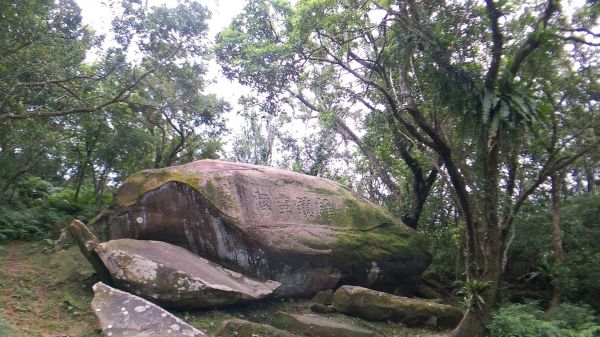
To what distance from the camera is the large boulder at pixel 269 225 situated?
9852 mm

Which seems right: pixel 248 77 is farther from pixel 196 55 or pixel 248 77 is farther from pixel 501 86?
pixel 501 86

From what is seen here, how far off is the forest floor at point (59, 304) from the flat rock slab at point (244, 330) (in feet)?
1.31

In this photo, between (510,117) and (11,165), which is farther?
(11,165)

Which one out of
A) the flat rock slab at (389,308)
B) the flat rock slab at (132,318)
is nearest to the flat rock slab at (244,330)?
the flat rock slab at (132,318)

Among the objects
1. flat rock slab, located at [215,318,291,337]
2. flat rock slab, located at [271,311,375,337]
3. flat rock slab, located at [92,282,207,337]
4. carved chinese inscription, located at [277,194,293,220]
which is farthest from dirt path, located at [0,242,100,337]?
carved chinese inscription, located at [277,194,293,220]

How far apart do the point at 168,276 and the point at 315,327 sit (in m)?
2.97

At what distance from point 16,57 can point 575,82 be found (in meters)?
13.6

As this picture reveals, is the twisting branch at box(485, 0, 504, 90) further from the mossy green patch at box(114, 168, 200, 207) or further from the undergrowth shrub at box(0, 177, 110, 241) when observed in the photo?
the undergrowth shrub at box(0, 177, 110, 241)

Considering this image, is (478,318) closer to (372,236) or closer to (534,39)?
(372,236)

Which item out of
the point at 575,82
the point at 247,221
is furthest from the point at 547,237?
the point at 247,221

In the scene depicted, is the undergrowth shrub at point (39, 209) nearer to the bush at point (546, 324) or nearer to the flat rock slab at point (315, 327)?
the flat rock slab at point (315, 327)

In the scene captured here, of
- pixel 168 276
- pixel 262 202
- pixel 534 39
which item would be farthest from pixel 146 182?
pixel 534 39

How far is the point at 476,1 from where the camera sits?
9.91 m

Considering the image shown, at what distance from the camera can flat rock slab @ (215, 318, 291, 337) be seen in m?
8.04
